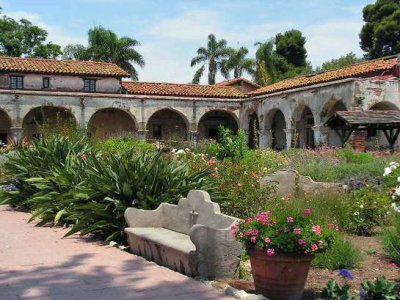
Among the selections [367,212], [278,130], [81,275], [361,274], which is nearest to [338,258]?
[361,274]

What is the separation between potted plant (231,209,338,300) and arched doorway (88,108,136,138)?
27.8 meters

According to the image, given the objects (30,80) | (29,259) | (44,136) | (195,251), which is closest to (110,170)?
(29,259)

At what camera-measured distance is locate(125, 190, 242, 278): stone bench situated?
529 centimetres

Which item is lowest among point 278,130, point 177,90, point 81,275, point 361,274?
point 361,274

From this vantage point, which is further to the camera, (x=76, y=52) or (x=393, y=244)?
(x=76, y=52)

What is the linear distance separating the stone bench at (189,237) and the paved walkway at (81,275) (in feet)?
0.59

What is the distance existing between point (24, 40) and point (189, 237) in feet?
146

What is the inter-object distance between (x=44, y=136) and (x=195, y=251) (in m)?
8.52

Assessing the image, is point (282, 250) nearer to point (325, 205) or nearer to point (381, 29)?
point (325, 205)

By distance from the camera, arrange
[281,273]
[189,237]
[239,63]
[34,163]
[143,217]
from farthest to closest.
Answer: [239,63] < [34,163] < [143,217] < [189,237] < [281,273]

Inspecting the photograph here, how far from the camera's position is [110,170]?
26.2 ft

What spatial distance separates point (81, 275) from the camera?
5.41 metres

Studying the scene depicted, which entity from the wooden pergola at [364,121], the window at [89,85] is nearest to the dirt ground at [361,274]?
the wooden pergola at [364,121]

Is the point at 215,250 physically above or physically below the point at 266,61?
below
